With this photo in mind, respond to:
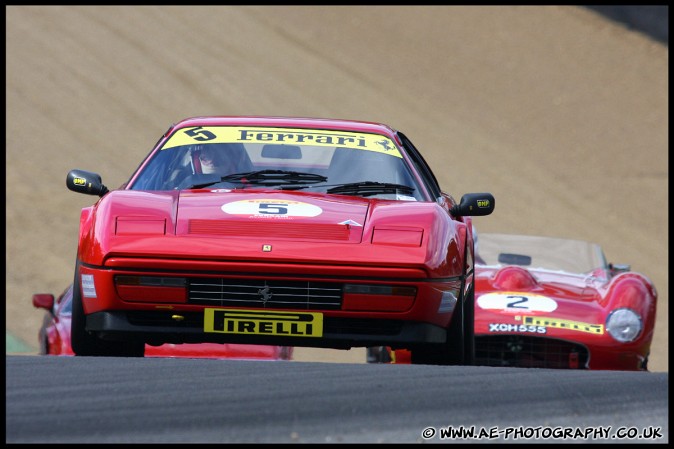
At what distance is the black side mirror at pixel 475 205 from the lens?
7.35 meters

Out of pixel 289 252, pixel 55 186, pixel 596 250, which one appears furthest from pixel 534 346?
pixel 55 186

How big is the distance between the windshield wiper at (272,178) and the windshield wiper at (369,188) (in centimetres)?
16

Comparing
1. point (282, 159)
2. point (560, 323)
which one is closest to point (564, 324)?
point (560, 323)

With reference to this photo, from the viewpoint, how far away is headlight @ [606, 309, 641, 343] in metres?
9.26

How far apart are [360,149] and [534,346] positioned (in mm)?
2406

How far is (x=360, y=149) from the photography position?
7.56 meters

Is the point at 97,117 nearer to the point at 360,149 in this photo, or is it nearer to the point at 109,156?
the point at 109,156

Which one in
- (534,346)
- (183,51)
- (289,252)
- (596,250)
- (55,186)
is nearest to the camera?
(289,252)

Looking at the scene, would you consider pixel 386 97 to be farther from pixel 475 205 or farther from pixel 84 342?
pixel 84 342

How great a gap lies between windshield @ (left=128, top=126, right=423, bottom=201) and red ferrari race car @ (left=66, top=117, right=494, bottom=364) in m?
0.19

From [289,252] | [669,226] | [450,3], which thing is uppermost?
[450,3]

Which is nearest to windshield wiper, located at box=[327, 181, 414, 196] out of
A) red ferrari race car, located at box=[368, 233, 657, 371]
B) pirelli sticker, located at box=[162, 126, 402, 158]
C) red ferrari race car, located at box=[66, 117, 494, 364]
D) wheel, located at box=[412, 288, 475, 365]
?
red ferrari race car, located at box=[66, 117, 494, 364]

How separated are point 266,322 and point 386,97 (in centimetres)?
2371

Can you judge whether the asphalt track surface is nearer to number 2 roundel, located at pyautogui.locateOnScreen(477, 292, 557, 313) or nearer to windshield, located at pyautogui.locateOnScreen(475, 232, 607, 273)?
number 2 roundel, located at pyautogui.locateOnScreen(477, 292, 557, 313)
